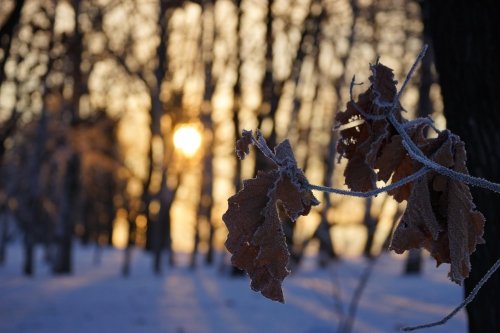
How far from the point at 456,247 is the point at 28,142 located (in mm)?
21278

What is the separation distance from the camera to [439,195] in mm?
1584

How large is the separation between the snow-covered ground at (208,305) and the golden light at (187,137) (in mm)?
5215

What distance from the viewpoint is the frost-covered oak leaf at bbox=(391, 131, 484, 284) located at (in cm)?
140

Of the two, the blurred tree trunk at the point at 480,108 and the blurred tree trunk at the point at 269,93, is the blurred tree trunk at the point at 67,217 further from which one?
the blurred tree trunk at the point at 480,108

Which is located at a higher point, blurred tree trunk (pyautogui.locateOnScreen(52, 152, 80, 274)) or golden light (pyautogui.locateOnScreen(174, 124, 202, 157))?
golden light (pyautogui.locateOnScreen(174, 124, 202, 157))

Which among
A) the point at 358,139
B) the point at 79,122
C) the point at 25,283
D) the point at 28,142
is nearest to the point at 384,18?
the point at 79,122

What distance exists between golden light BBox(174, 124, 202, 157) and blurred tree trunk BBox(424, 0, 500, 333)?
15.5 metres

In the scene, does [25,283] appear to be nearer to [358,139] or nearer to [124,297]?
[124,297]

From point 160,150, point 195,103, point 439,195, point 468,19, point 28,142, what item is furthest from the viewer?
point 28,142

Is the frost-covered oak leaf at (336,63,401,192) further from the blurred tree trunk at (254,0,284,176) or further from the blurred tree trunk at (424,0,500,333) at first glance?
the blurred tree trunk at (254,0,284,176)

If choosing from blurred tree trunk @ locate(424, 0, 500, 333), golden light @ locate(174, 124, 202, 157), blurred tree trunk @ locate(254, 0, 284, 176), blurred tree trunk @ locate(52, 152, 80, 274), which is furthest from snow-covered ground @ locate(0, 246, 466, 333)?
golden light @ locate(174, 124, 202, 157)

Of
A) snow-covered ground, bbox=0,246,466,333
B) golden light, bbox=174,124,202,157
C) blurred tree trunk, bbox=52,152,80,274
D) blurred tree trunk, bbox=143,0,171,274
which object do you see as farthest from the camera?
golden light, bbox=174,124,202,157

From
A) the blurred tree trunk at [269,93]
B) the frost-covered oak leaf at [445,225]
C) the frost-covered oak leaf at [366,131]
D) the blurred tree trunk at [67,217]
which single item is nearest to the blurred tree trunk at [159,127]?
the blurred tree trunk at [67,217]


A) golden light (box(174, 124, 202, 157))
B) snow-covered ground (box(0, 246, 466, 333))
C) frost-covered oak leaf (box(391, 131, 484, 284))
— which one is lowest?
snow-covered ground (box(0, 246, 466, 333))
